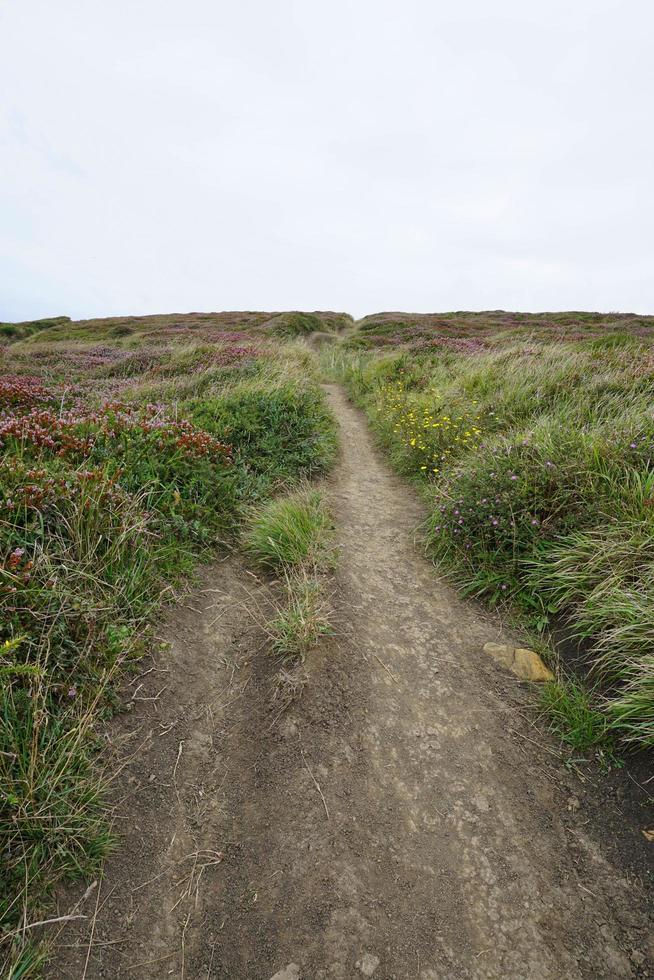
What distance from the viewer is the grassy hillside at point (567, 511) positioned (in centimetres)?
306

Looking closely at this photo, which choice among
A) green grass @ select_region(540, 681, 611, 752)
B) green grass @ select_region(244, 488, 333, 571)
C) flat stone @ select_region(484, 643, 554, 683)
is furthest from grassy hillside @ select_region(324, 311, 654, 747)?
green grass @ select_region(244, 488, 333, 571)

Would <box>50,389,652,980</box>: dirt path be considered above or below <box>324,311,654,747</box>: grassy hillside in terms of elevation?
below

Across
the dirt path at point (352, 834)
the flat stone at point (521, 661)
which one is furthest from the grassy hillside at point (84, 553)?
the flat stone at point (521, 661)

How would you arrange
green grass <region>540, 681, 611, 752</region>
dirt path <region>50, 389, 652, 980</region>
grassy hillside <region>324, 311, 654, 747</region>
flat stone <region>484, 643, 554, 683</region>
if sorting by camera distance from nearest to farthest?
dirt path <region>50, 389, 652, 980</region>, green grass <region>540, 681, 611, 752</region>, grassy hillside <region>324, 311, 654, 747</region>, flat stone <region>484, 643, 554, 683</region>

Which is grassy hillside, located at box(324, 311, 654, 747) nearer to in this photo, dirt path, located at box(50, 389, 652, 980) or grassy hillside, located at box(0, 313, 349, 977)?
dirt path, located at box(50, 389, 652, 980)

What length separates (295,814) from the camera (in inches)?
100

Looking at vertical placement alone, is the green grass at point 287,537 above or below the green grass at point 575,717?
above

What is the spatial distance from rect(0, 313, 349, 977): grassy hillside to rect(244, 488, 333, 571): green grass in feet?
1.12

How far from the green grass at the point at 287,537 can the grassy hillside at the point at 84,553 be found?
1.12 ft

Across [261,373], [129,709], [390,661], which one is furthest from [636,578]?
[261,373]

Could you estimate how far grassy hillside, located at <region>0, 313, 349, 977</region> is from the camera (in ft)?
7.15

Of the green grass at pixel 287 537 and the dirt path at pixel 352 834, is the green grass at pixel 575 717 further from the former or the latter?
the green grass at pixel 287 537

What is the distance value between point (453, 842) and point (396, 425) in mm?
7344

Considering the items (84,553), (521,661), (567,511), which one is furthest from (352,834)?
(567,511)
